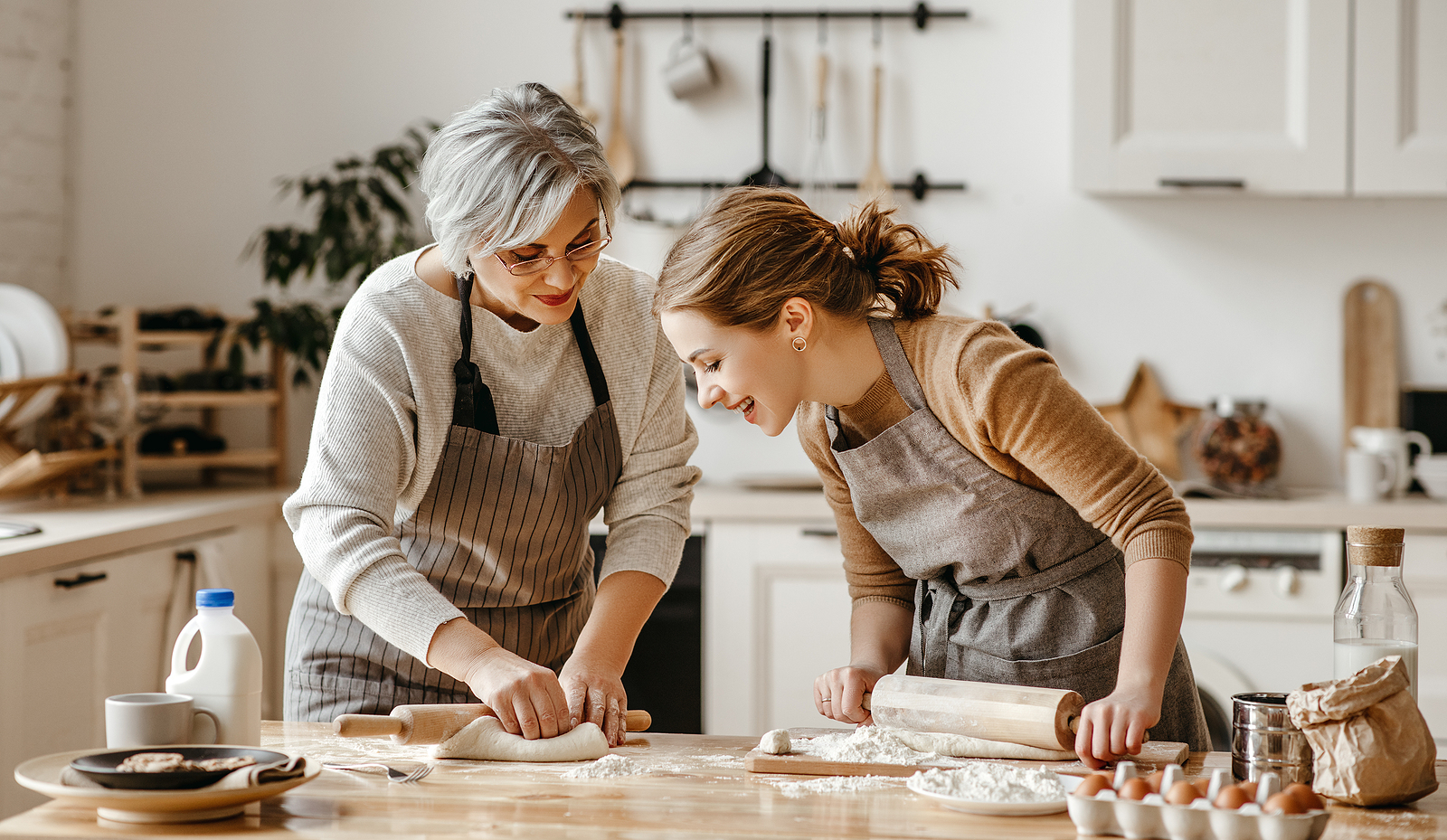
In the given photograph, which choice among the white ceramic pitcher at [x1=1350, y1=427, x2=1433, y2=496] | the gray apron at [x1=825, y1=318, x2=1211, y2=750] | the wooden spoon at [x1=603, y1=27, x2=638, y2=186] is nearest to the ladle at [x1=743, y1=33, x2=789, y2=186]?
the wooden spoon at [x1=603, y1=27, x2=638, y2=186]

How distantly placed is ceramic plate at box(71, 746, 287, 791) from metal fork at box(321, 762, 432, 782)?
10 cm

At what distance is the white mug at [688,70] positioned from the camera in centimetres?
308

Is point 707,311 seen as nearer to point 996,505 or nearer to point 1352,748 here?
point 996,505

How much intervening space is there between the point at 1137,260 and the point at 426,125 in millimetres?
1797

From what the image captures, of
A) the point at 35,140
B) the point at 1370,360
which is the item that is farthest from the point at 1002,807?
the point at 35,140

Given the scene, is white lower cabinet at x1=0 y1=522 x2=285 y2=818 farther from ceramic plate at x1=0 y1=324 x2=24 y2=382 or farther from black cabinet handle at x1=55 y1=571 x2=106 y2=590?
ceramic plate at x1=0 y1=324 x2=24 y2=382

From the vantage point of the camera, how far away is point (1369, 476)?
2.75 m

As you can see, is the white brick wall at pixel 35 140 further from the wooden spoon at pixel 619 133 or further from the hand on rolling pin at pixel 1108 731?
the hand on rolling pin at pixel 1108 731

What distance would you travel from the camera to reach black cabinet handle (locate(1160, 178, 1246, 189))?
9.09 ft

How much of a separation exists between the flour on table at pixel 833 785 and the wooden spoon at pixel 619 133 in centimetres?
226

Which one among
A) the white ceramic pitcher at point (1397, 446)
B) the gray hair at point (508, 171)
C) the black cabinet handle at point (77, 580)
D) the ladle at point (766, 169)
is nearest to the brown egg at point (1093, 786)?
the gray hair at point (508, 171)

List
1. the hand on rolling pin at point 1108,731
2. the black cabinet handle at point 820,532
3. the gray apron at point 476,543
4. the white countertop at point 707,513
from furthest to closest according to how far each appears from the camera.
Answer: the black cabinet handle at point 820,532 < the white countertop at point 707,513 < the gray apron at point 476,543 < the hand on rolling pin at point 1108,731

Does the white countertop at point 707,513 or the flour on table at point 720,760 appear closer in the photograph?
the flour on table at point 720,760

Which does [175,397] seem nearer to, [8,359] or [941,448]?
[8,359]
